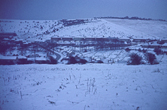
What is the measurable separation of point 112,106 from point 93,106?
19.7 inches

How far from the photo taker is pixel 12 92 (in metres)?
3.54

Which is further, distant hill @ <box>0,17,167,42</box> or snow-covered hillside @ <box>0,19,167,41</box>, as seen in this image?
snow-covered hillside @ <box>0,19,167,41</box>

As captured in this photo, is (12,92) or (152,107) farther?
(12,92)

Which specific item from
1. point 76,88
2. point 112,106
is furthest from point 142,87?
point 76,88

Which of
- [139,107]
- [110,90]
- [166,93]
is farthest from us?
[110,90]

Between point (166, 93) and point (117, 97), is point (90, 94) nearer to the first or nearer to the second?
point (117, 97)

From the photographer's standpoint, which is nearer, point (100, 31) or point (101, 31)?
point (101, 31)

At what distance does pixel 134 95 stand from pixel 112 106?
100 centimetres

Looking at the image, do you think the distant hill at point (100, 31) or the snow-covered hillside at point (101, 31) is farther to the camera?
the snow-covered hillside at point (101, 31)

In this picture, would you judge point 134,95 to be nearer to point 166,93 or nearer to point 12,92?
point 166,93

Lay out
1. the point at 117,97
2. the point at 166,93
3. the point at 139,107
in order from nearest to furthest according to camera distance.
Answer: the point at 139,107 < the point at 117,97 < the point at 166,93

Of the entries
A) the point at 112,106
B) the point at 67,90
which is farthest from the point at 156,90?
the point at 67,90

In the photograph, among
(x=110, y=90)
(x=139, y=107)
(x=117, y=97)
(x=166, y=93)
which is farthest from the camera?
(x=110, y=90)

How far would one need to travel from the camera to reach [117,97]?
3.11 meters
